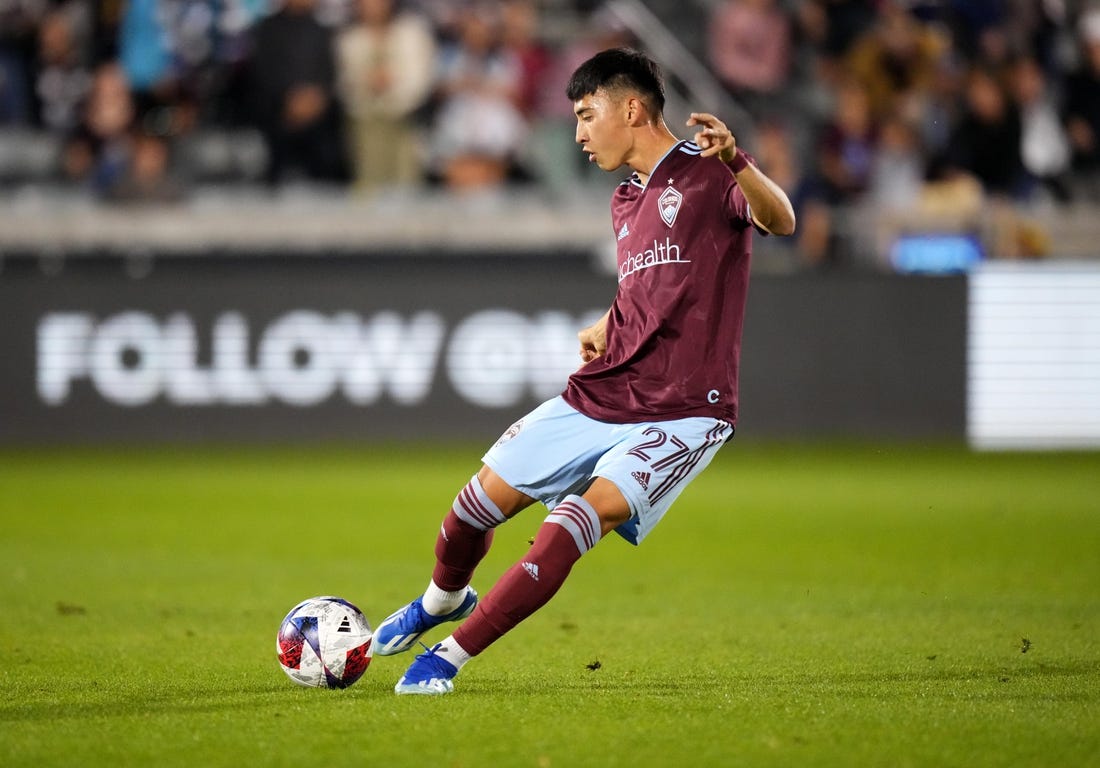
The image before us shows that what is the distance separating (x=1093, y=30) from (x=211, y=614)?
14.4m

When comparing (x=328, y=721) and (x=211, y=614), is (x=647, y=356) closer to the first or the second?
(x=328, y=721)

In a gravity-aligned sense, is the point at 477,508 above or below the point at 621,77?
below

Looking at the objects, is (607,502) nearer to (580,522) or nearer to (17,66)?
(580,522)

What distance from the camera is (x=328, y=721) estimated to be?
5227mm

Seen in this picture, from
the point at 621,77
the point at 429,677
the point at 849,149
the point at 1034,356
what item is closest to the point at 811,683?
the point at 429,677

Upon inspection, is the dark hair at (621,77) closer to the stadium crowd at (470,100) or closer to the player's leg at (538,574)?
the player's leg at (538,574)

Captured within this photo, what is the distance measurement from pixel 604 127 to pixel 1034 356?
1056 centimetres

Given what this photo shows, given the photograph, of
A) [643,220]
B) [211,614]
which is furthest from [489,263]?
[643,220]

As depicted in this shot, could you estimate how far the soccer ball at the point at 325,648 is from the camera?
18.9 ft

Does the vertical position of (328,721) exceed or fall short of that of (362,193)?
it falls short

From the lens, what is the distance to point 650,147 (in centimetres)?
594

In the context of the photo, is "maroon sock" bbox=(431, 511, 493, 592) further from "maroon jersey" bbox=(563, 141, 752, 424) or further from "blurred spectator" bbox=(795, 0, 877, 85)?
"blurred spectator" bbox=(795, 0, 877, 85)

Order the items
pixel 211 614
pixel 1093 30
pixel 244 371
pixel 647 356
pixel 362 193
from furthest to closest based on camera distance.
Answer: pixel 1093 30
pixel 362 193
pixel 244 371
pixel 211 614
pixel 647 356

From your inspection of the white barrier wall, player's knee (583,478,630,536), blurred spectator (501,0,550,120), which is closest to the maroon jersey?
player's knee (583,478,630,536)
